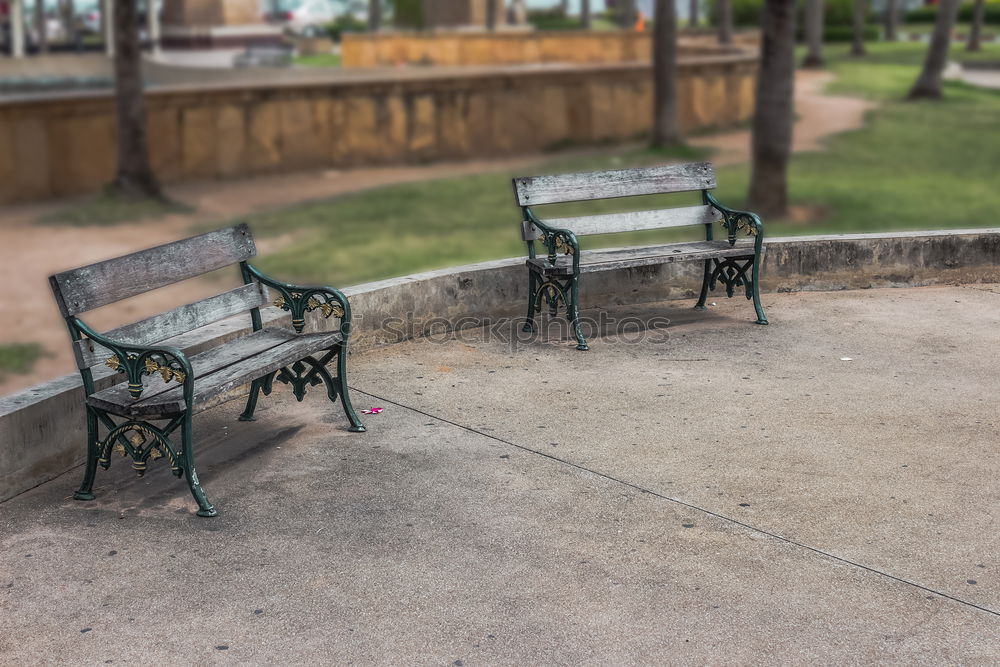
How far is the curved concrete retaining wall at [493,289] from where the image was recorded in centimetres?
502

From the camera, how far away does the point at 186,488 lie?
5055mm

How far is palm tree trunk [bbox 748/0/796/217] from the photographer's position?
12852 mm

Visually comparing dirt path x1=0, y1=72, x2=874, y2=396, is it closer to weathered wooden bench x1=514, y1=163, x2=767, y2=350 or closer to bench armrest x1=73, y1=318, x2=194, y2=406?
weathered wooden bench x1=514, y1=163, x2=767, y2=350

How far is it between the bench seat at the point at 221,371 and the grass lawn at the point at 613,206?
671cm

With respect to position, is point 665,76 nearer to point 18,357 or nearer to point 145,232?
point 145,232

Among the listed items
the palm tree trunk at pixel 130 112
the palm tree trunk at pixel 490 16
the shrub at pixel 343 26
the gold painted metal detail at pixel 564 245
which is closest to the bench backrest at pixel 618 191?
the gold painted metal detail at pixel 564 245

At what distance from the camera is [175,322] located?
206 inches

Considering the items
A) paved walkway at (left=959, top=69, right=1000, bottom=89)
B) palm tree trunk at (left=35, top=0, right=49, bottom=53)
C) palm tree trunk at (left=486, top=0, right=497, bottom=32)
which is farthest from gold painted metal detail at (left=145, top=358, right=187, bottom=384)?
palm tree trunk at (left=486, top=0, right=497, bottom=32)

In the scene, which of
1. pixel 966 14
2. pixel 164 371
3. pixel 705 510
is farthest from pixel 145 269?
pixel 966 14

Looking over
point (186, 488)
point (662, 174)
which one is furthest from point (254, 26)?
point (186, 488)

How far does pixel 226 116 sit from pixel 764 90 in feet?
26.8

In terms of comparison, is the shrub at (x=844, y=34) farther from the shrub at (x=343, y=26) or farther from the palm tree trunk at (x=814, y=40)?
the shrub at (x=343, y=26)

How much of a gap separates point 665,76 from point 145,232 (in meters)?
8.65

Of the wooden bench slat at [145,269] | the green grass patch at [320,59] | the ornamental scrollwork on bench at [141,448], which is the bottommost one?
the ornamental scrollwork on bench at [141,448]
